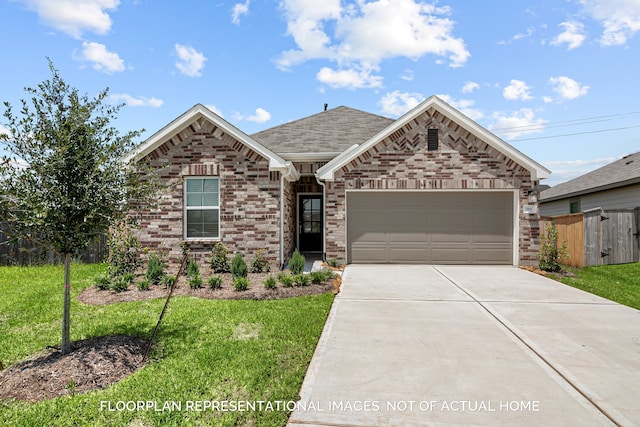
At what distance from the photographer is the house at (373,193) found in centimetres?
980

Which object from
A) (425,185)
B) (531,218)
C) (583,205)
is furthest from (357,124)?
(583,205)

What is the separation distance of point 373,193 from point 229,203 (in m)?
4.44

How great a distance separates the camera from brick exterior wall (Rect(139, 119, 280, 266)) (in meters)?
9.80

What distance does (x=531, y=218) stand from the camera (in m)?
10.5

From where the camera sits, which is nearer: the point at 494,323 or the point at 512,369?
the point at 512,369

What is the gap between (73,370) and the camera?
3.81 m

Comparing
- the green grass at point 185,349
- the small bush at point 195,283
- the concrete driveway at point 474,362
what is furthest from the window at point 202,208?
the concrete driveway at point 474,362

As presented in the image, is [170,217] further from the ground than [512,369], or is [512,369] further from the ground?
[170,217]

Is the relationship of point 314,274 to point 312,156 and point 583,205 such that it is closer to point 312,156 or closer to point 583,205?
point 312,156

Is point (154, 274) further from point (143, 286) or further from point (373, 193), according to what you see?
point (373, 193)

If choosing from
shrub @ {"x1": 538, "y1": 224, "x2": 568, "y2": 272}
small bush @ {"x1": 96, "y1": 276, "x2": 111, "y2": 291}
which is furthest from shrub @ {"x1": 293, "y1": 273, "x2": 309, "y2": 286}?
shrub @ {"x1": 538, "y1": 224, "x2": 568, "y2": 272}

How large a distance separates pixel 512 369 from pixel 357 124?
12179 millimetres

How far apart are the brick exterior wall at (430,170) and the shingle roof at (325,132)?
1731 millimetres

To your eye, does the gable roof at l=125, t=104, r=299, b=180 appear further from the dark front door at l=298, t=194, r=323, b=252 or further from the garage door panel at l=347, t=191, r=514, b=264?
the dark front door at l=298, t=194, r=323, b=252
